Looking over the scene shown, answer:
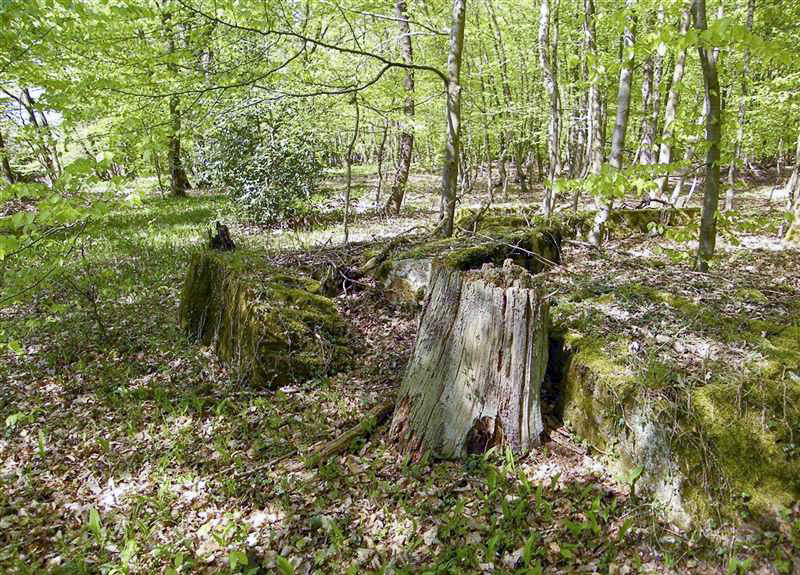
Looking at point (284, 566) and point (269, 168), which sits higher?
point (269, 168)

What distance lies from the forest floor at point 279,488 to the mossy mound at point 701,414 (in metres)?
0.17

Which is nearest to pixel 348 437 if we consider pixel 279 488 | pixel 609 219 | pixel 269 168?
pixel 279 488

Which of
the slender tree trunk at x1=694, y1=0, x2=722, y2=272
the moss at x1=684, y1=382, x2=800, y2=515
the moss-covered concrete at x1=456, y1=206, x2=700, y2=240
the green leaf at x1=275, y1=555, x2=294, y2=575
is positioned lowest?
the green leaf at x1=275, y1=555, x2=294, y2=575

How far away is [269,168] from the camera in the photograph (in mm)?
12141

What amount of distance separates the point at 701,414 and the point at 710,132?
291 centimetres

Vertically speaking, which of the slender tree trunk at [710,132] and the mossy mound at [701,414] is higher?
the slender tree trunk at [710,132]

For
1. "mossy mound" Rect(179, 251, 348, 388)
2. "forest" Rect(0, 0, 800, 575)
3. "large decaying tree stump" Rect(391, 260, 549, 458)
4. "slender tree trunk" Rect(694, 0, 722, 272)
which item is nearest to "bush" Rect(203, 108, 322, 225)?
"forest" Rect(0, 0, 800, 575)

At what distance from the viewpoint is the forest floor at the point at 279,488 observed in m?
3.06

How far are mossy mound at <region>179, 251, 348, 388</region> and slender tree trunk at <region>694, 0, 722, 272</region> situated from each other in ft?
13.7

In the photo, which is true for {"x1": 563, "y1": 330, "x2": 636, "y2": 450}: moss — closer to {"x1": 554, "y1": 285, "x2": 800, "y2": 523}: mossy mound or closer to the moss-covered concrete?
{"x1": 554, "y1": 285, "x2": 800, "y2": 523}: mossy mound

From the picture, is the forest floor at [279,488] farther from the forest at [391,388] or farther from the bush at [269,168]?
the bush at [269,168]

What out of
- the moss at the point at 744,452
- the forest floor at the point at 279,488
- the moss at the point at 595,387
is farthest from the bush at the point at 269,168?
the moss at the point at 744,452

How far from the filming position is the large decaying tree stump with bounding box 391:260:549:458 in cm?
372

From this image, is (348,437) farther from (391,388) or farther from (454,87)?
(454,87)
